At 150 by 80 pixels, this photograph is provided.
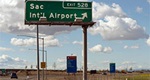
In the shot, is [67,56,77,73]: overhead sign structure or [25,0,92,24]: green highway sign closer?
[25,0,92,24]: green highway sign

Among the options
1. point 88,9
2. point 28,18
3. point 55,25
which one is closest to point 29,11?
point 28,18

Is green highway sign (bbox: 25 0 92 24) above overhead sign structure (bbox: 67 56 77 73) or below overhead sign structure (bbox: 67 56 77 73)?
Answer: above

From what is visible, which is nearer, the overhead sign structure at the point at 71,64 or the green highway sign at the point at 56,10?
the green highway sign at the point at 56,10

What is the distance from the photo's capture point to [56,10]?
28.4m

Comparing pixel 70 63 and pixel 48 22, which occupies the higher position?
pixel 48 22

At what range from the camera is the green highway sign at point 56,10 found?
92.2 feet

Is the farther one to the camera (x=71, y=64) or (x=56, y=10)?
(x=71, y=64)

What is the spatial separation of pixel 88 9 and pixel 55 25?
2.73m

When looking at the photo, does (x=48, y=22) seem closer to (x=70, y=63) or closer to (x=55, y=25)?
(x=55, y=25)

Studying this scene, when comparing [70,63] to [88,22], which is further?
[70,63]

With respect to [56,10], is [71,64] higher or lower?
lower

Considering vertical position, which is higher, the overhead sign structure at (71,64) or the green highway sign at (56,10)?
the green highway sign at (56,10)

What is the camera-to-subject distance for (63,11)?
92.9ft

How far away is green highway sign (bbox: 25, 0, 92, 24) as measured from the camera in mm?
28094
